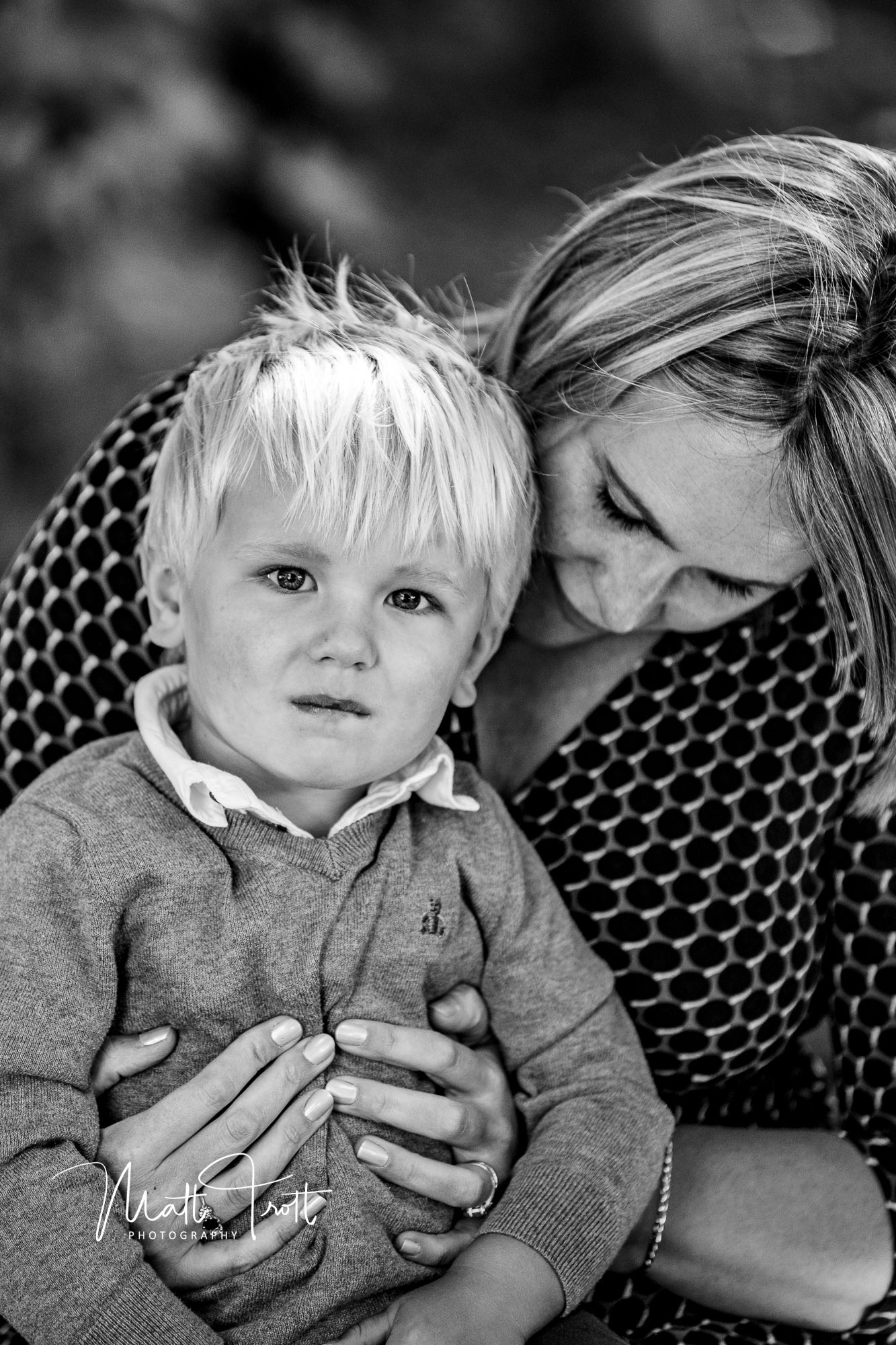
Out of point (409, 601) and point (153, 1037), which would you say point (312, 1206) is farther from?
point (409, 601)

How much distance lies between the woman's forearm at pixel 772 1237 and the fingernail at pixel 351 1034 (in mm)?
459

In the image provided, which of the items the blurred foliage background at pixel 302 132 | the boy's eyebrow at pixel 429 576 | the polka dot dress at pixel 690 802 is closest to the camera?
the boy's eyebrow at pixel 429 576

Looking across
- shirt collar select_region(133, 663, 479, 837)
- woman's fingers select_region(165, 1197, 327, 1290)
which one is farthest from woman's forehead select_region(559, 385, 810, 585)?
woman's fingers select_region(165, 1197, 327, 1290)

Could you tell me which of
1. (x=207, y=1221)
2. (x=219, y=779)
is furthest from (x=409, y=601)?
(x=207, y=1221)

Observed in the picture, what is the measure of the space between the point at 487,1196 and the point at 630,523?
780 millimetres

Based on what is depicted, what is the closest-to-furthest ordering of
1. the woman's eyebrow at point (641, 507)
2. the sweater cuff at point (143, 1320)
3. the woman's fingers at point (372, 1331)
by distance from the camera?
the sweater cuff at point (143, 1320)
the woman's fingers at point (372, 1331)
the woman's eyebrow at point (641, 507)

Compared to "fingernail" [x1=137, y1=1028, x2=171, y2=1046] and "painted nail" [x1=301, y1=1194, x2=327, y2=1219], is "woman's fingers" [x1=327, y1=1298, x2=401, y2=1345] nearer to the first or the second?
"painted nail" [x1=301, y1=1194, x2=327, y2=1219]

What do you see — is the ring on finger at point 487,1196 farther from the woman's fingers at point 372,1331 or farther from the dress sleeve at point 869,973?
the dress sleeve at point 869,973

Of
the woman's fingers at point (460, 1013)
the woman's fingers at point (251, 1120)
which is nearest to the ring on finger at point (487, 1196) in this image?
the woman's fingers at point (460, 1013)

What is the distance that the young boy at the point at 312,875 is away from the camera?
1.16 metres

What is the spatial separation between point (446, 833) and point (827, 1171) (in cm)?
67

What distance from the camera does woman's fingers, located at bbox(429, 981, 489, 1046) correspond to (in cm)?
139

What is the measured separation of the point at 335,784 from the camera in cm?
131

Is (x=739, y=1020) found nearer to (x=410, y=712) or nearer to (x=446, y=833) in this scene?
(x=446, y=833)
